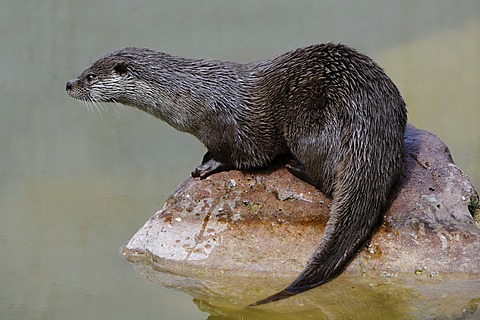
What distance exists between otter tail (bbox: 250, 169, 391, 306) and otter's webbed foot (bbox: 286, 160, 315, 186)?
0.89 feet

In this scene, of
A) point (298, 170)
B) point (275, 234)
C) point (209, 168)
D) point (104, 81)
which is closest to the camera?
point (275, 234)

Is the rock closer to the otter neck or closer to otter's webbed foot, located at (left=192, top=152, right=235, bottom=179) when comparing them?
otter's webbed foot, located at (left=192, top=152, right=235, bottom=179)

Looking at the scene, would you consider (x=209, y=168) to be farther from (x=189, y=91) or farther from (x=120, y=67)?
(x=120, y=67)

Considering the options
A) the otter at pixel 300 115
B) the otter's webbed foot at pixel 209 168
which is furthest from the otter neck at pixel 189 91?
the otter's webbed foot at pixel 209 168

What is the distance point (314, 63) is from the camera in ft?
13.9

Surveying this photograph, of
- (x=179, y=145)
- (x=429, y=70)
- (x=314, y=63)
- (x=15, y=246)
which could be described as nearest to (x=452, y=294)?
(x=314, y=63)

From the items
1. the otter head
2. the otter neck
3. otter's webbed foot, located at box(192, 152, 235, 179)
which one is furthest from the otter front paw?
the otter head

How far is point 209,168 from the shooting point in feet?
14.5

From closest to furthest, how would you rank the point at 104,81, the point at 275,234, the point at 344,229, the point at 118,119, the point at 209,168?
the point at 344,229, the point at 275,234, the point at 209,168, the point at 104,81, the point at 118,119

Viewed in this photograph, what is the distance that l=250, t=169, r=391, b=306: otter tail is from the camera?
3875mm

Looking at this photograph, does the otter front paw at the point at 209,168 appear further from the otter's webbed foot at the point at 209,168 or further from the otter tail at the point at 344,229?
the otter tail at the point at 344,229

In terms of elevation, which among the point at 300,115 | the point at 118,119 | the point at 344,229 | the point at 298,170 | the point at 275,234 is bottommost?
the point at 118,119

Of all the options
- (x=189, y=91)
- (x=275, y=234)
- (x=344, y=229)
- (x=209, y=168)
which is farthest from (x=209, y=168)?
(x=344, y=229)

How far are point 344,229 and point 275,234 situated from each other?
13.3 inches
